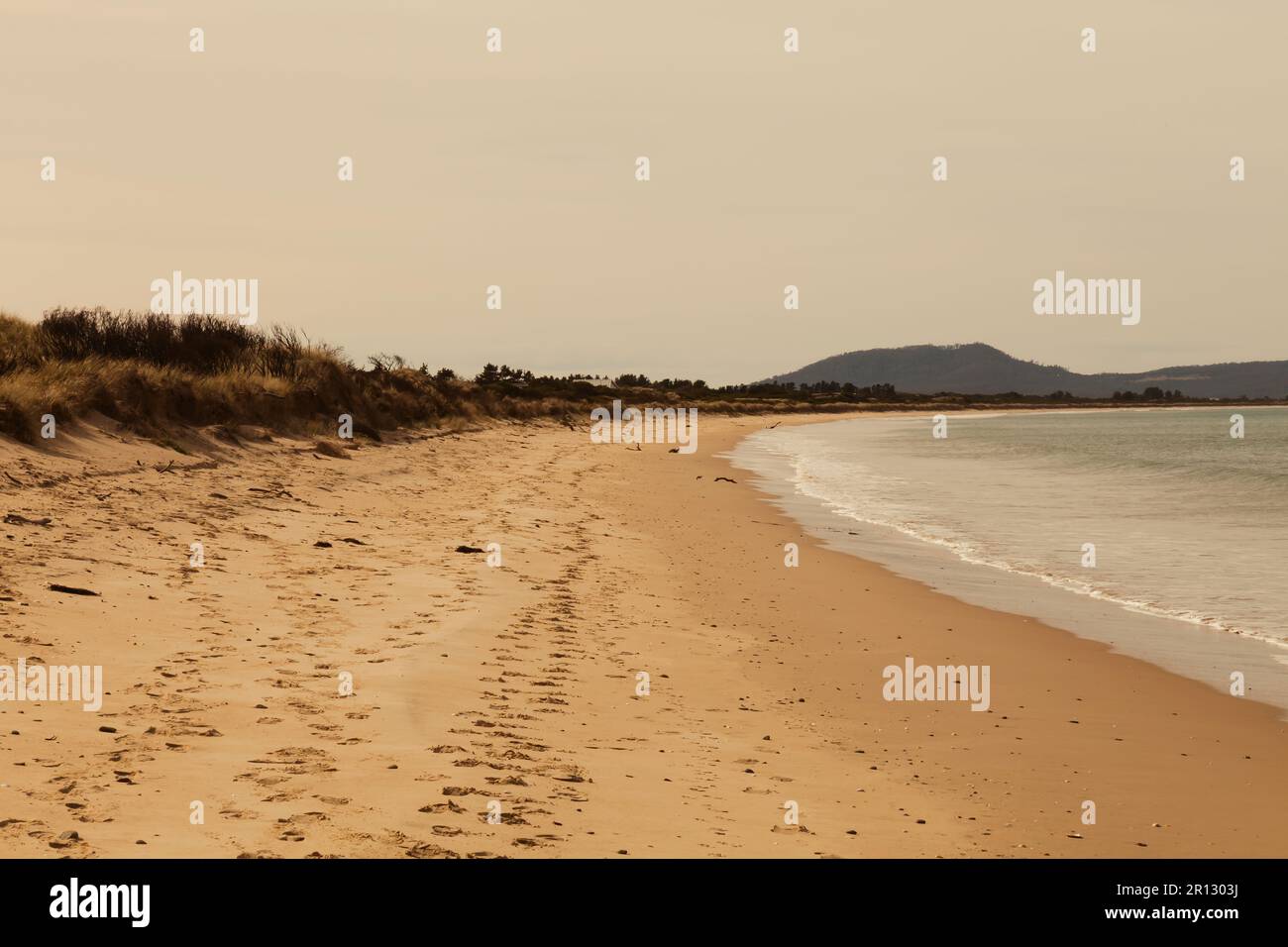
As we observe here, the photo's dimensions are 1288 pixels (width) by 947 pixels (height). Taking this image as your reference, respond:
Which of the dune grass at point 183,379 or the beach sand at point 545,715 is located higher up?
the dune grass at point 183,379

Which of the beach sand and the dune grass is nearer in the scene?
the beach sand

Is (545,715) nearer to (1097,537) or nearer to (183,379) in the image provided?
(1097,537)

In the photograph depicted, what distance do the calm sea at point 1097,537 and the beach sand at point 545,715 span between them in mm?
1058

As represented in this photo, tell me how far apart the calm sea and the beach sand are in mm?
1058

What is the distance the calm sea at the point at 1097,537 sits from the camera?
11070 millimetres

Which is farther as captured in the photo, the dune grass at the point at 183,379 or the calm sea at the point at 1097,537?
the dune grass at the point at 183,379

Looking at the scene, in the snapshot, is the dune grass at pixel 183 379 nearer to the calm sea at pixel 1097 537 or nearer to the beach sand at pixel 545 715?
the beach sand at pixel 545 715

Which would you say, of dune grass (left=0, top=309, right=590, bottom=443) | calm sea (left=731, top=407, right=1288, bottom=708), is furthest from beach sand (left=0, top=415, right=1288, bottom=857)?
dune grass (left=0, top=309, right=590, bottom=443)

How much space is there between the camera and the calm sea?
11.1m

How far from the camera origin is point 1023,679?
8953 mm

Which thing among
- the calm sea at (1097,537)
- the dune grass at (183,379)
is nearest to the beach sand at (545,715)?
the calm sea at (1097,537)

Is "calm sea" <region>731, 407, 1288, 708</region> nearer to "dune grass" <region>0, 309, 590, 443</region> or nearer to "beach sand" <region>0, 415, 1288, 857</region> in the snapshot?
"beach sand" <region>0, 415, 1288, 857</region>

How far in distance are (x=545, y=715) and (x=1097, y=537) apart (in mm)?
14214
